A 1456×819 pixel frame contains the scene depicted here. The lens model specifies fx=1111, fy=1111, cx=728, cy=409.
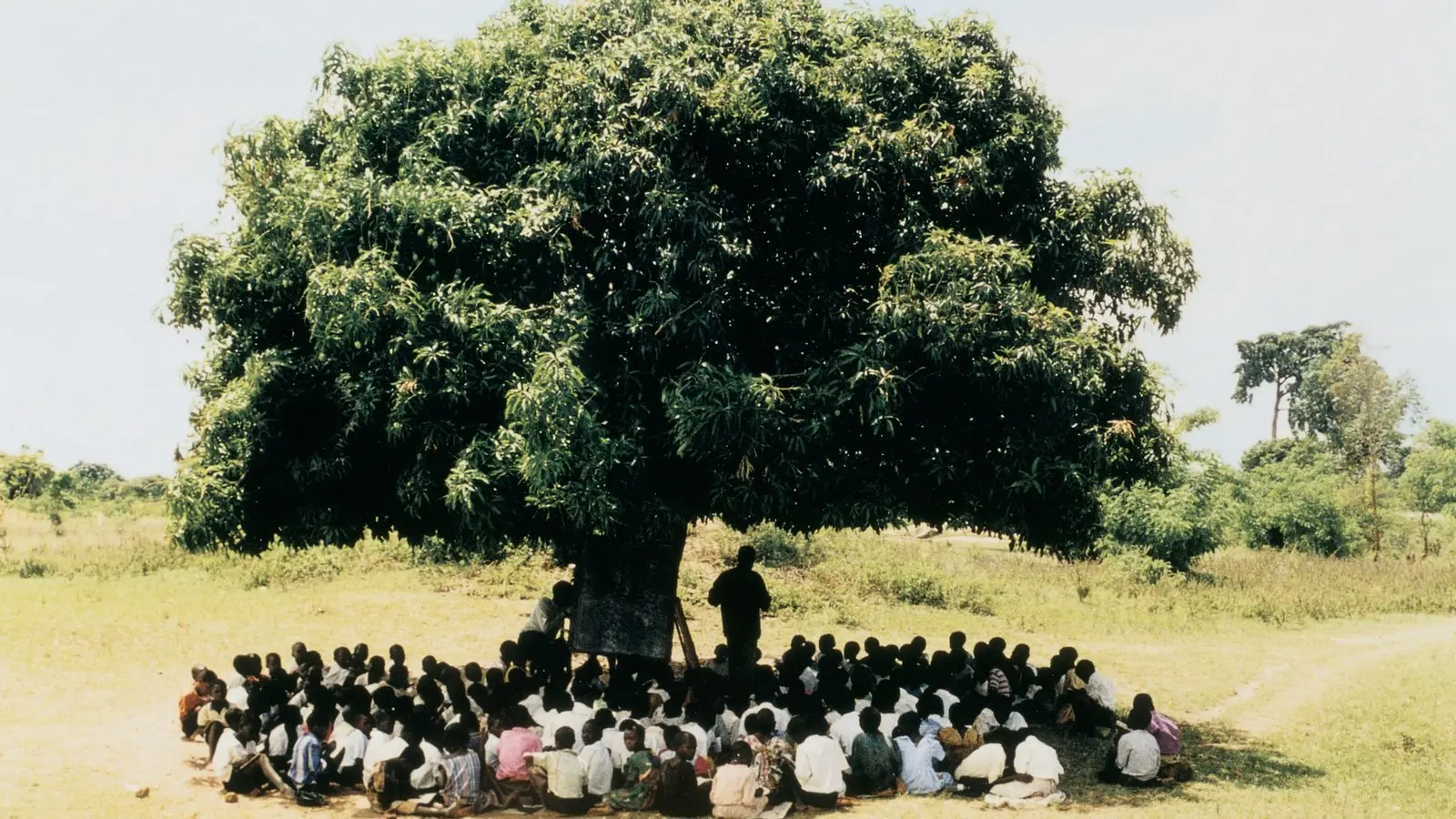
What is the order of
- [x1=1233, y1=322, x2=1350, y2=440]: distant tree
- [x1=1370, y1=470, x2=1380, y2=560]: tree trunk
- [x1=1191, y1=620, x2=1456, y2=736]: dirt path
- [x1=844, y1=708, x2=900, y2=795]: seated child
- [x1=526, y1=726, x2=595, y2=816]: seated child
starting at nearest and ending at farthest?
[x1=526, y1=726, x2=595, y2=816]: seated child → [x1=844, y1=708, x2=900, y2=795]: seated child → [x1=1191, y1=620, x2=1456, y2=736]: dirt path → [x1=1370, y1=470, x2=1380, y2=560]: tree trunk → [x1=1233, y1=322, x2=1350, y2=440]: distant tree

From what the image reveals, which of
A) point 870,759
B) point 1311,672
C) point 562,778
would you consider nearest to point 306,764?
point 562,778

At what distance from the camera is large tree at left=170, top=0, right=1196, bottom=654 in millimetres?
10727

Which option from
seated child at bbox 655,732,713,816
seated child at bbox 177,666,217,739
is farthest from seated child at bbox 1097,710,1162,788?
seated child at bbox 177,666,217,739

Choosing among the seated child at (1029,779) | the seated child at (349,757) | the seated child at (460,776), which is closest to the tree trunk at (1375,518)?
the seated child at (1029,779)

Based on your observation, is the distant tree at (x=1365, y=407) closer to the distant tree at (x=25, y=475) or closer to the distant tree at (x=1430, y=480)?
the distant tree at (x=1430, y=480)

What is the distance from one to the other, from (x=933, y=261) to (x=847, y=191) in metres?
1.56

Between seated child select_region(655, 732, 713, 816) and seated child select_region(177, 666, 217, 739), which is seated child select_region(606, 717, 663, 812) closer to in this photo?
seated child select_region(655, 732, 713, 816)

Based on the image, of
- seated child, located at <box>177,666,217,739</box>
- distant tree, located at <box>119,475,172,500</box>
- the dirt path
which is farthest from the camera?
distant tree, located at <box>119,475,172,500</box>

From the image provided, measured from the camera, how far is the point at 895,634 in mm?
22766

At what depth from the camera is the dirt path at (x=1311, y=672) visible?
15656 mm

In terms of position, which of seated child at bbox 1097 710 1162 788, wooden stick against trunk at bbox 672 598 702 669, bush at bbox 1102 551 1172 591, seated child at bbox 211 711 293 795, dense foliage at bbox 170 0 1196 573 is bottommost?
seated child at bbox 211 711 293 795

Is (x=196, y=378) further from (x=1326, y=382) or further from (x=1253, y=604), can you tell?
(x=1326, y=382)

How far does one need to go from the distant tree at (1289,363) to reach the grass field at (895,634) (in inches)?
1803

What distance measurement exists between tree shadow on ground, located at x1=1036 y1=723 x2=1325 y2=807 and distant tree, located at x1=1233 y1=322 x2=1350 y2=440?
229 ft
